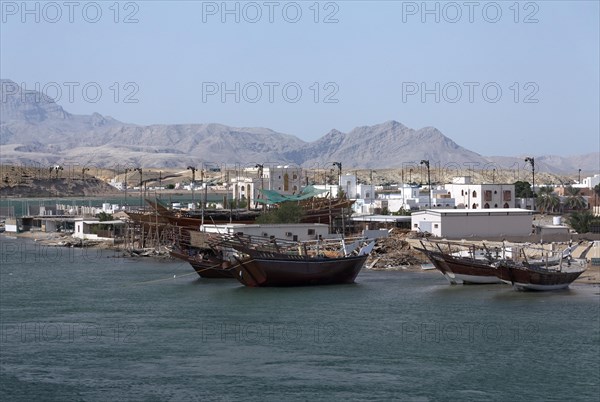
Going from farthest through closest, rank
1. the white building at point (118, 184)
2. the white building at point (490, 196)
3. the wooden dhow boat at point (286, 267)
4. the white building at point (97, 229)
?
1. the white building at point (118, 184)
2. the white building at point (97, 229)
3. the white building at point (490, 196)
4. the wooden dhow boat at point (286, 267)

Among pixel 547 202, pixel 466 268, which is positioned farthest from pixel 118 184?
pixel 466 268

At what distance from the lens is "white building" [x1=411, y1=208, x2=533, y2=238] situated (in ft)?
169

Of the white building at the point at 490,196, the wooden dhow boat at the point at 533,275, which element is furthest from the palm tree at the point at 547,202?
the wooden dhow boat at the point at 533,275

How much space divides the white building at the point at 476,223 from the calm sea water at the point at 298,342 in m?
10.2

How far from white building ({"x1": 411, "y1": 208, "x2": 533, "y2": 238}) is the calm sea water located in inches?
402

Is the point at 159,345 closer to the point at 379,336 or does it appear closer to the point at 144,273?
the point at 379,336

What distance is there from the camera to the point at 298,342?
27.8 meters

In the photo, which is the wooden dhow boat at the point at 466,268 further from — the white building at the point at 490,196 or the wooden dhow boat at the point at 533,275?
the white building at the point at 490,196

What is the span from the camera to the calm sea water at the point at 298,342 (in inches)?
910

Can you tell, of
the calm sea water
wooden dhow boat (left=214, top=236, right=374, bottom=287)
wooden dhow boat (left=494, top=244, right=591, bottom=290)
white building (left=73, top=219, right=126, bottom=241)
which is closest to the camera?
the calm sea water

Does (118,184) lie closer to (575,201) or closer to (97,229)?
(97,229)

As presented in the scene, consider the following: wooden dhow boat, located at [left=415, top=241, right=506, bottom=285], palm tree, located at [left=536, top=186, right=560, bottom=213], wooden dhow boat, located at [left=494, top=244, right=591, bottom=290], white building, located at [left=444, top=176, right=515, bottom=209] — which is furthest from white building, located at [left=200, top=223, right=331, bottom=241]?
palm tree, located at [left=536, top=186, right=560, bottom=213]

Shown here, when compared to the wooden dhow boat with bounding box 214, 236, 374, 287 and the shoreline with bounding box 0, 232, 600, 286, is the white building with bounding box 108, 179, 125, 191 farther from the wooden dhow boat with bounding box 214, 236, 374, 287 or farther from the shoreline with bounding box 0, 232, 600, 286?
the wooden dhow boat with bounding box 214, 236, 374, 287

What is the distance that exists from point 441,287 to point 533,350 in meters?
12.0
